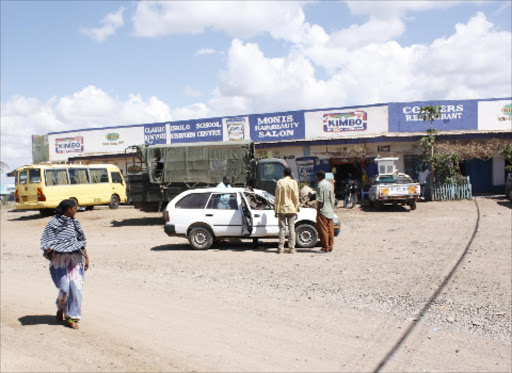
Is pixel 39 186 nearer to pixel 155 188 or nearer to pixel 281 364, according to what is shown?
pixel 155 188

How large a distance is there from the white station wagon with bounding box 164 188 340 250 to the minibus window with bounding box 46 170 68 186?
11341 mm

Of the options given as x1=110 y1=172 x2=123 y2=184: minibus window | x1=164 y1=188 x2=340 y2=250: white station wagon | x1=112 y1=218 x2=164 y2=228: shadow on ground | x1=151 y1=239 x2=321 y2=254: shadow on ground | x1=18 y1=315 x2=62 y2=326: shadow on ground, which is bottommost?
x1=18 y1=315 x2=62 y2=326: shadow on ground

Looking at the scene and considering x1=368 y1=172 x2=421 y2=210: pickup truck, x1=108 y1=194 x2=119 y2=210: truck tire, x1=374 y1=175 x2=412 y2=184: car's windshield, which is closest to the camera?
x1=368 y1=172 x2=421 y2=210: pickup truck

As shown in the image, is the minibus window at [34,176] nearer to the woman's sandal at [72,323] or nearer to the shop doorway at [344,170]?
the shop doorway at [344,170]

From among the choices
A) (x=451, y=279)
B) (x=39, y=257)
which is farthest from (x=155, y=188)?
(x=451, y=279)

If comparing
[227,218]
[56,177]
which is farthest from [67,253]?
[56,177]

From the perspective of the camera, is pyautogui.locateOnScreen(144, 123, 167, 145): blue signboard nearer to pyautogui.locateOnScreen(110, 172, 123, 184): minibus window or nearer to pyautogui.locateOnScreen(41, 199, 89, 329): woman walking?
pyautogui.locateOnScreen(110, 172, 123, 184): minibus window

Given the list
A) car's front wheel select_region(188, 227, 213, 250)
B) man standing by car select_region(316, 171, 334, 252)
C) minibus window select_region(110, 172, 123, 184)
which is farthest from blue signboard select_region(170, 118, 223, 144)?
man standing by car select_region(316, 171, 334, 252)

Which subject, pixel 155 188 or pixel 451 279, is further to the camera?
pixel 155 188

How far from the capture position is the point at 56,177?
68.8ft

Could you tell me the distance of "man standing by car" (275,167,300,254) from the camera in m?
10.2

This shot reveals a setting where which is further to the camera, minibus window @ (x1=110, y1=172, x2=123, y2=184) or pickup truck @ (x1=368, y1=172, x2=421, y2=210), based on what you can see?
minibus window @ (x1=110, y1=172, x2=123, y2=184)

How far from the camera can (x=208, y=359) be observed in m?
5.18

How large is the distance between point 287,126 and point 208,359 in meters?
22.5
